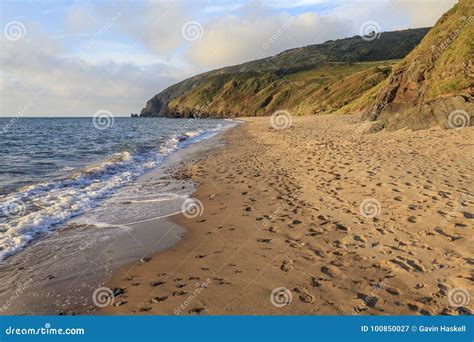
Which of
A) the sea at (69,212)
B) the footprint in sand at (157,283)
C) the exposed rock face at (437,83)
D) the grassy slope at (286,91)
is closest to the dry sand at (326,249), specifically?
the footprint in sand at (157,283)

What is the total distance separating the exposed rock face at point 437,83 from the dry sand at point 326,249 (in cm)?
877

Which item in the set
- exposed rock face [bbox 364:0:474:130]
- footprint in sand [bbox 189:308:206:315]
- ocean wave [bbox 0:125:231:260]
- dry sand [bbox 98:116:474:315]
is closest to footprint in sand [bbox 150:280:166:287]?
dry sand [bbox 98:116:474:315]

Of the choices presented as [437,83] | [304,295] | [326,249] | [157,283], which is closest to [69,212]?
[157,283]

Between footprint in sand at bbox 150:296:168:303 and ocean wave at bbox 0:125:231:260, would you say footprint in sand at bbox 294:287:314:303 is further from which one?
ocean wave at bbox 0:125:231:260

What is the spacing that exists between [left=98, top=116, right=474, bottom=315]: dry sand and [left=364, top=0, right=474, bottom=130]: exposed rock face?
8768 millimetres

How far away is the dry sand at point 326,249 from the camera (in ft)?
18.5

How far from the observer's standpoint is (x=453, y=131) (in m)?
19.7

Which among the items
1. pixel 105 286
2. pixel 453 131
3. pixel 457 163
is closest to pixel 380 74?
pixel 453 131

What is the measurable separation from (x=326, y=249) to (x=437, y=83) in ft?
72.7

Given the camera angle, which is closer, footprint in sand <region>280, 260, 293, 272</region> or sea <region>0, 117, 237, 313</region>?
footprint in sand <region>280, 260, 293, 272</region>

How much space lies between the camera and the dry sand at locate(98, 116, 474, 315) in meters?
5.65

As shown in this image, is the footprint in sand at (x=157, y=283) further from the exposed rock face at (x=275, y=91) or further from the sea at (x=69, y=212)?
the exposed rock face at (x=275, y=91)

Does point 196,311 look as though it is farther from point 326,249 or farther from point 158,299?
point 326,249

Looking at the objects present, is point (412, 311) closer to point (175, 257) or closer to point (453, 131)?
point (175, 257)
